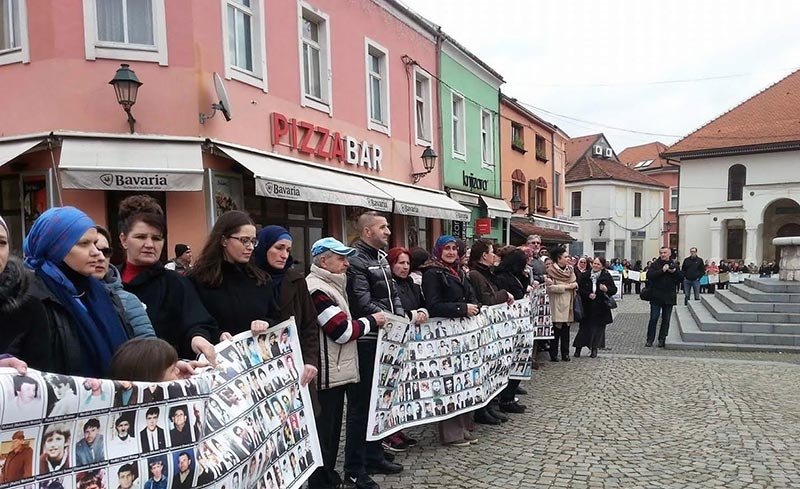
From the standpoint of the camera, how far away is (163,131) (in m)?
8.30

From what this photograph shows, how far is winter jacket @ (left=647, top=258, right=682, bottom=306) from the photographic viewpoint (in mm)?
9945

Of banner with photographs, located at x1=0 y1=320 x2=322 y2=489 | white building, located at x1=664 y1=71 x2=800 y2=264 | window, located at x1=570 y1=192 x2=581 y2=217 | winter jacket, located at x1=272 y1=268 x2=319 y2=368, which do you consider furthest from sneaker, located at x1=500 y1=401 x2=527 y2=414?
window, located at x1=570 y1=192 x2=581 y2=217

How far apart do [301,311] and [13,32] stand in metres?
7.92

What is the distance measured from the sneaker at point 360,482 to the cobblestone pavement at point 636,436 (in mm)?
210

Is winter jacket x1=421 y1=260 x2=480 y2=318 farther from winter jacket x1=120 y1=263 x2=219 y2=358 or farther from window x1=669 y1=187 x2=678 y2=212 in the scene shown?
window x1=669 y1=187 x2=678 y2=212

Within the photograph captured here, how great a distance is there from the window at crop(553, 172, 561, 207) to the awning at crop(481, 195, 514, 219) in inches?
297

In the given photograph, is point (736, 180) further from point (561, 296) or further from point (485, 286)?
point (485, 286)

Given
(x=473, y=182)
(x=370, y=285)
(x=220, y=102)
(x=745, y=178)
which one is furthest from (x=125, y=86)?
(x=745, y=178)

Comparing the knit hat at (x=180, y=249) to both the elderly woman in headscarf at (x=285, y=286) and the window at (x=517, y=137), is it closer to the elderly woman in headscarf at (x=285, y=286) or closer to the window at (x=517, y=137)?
the elderly woman in headscarf at (x=285, y=286)

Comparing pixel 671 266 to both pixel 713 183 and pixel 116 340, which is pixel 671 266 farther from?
pixel 713 183

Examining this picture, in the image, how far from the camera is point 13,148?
7.70 meters

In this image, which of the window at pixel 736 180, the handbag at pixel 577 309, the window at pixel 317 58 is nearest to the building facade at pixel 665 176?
the window at pixel 736 180

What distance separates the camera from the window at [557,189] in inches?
Result: 1102

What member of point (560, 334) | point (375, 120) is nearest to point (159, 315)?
point (560, 334)
